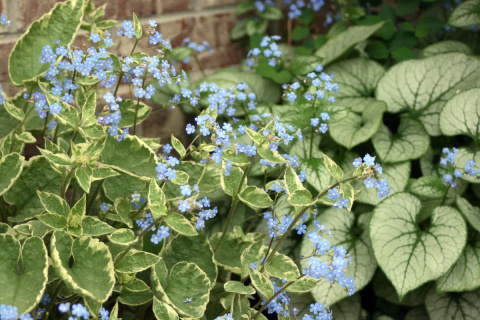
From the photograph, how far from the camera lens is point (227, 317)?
0.95 meters

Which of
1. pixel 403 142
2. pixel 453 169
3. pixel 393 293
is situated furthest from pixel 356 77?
pixel 393 293

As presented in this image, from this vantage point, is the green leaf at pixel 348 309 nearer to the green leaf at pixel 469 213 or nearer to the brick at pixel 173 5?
the green leaf at pixel 469 213

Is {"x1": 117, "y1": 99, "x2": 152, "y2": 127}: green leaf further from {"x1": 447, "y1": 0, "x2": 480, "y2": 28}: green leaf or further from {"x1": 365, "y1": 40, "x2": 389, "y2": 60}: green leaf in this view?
{"x1": 447, "y1": 0, "x2": 480, "y2": 28}: green leaf

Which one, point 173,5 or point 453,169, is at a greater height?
point 173,5

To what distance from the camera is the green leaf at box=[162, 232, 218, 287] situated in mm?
1193

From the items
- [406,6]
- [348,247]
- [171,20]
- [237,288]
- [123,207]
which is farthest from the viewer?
[406,6]

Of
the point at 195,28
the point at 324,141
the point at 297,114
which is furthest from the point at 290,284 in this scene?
the point at 195,28

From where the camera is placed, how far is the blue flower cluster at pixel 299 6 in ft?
5.97

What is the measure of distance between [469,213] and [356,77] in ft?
1.75

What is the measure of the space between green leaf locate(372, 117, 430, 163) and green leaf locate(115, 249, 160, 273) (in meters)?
0.72

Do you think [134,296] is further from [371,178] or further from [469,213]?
[469,213]

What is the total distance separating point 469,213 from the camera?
1.38 m

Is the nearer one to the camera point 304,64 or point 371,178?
point 371,178

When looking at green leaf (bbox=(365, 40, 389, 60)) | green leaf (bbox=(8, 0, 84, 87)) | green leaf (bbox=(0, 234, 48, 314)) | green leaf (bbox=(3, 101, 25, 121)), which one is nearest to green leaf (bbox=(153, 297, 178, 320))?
green leaf (bbox=(0, 234, 48, 314))
